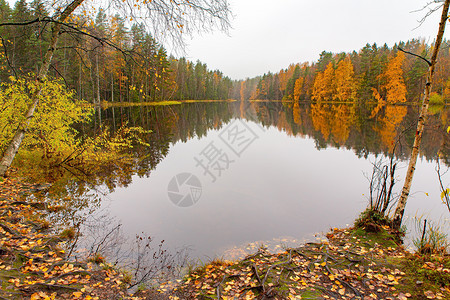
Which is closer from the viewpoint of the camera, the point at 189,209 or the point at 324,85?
the point at 189,209

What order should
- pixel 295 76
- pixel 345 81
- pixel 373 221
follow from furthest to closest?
1. pixel 295 76
2. pixel 345 81
3. pixel 373 221

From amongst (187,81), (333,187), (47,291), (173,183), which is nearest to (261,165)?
(333,187)

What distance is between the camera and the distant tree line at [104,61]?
5207mm

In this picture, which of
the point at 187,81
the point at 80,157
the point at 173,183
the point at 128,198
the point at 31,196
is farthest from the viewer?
the point at 187,81

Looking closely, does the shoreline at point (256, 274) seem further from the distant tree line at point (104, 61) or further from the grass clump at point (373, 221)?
the distant tree line at point (104, 61)

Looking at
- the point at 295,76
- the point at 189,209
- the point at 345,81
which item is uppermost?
the point at 295,76

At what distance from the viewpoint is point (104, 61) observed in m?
9.00

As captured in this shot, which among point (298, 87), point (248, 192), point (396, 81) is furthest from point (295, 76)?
point (248, 192)

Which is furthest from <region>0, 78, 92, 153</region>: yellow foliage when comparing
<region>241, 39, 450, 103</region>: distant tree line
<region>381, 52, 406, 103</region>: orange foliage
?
<region>381, 52, 406, 103</region>: orange foliage

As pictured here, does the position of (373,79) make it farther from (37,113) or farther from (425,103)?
(37,113)

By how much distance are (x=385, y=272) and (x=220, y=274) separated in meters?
2.97

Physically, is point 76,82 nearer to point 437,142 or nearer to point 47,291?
point 47,291

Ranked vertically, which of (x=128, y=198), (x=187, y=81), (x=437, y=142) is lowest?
(x=128, y=198)

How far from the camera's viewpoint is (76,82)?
35469 mm
